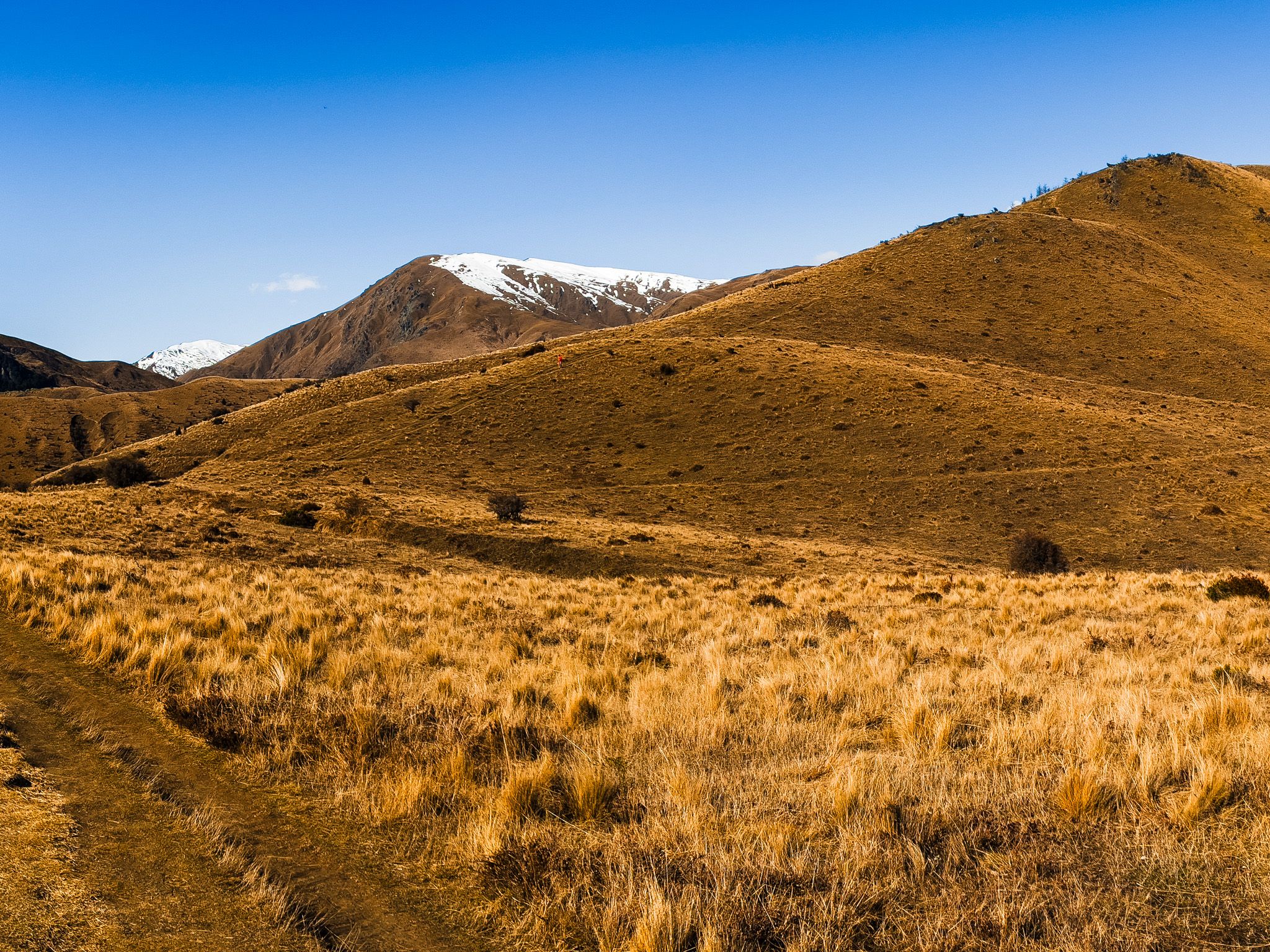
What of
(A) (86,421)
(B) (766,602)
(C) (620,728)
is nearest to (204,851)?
(C) (620,728)

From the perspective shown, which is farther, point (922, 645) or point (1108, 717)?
point (922, 645)

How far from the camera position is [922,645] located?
12797mm

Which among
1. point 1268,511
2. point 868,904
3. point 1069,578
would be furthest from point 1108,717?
point 1268,511

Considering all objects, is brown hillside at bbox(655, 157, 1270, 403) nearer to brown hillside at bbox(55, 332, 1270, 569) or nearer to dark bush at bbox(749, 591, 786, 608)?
brown hillside at bbox(55, 332, 1270, 569)

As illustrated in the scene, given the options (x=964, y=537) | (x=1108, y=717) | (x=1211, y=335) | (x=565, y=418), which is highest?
(x=1211, y=335)

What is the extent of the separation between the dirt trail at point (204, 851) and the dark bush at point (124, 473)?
41890 mm

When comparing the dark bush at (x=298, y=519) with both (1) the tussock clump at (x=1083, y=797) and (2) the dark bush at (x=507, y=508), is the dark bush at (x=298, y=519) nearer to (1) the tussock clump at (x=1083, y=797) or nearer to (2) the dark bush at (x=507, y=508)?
(2) the dark bush at (x=507, y=508)

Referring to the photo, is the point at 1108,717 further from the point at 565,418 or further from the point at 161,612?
the point at 565,418

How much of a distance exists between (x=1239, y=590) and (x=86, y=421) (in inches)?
5667

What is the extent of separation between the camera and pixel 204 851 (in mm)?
5191

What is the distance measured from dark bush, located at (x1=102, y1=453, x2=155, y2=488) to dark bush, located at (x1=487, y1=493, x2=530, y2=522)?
21533mm

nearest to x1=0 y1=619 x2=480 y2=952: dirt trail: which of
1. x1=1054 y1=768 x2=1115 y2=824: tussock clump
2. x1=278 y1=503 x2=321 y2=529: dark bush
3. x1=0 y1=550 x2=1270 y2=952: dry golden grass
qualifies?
x1=0 y1=550 x2=1270 y2=952: dry golden grass

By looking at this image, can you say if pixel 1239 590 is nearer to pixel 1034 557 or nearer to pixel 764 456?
pixel 1034 557

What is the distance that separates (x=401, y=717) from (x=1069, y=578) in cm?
2401
